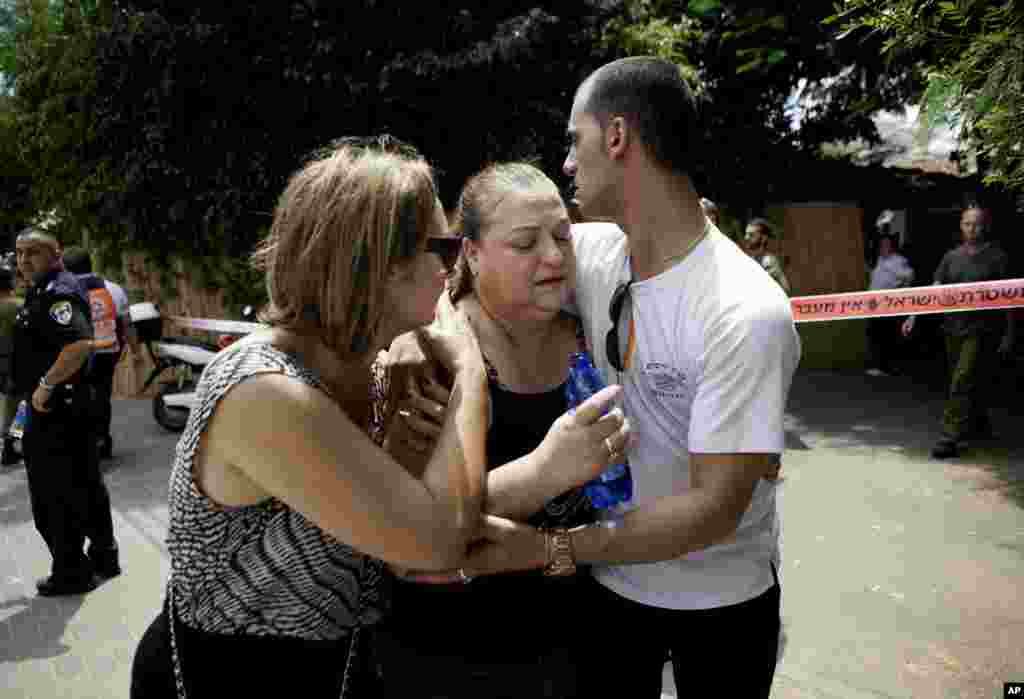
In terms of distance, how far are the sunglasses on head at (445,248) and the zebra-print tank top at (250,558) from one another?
326 millimetres

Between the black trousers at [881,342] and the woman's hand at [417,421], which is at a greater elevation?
the woman's hand at [417,421]

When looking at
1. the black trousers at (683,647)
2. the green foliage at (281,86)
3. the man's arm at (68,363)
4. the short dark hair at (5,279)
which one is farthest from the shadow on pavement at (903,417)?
the short dark hair at (5,279)

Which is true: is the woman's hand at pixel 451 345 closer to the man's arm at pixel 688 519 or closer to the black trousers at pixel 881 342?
the man's arm at pixel 688 519

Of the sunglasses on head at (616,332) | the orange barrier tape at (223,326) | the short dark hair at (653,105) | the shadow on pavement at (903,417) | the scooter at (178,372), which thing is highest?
the short dark hair at (653,105)

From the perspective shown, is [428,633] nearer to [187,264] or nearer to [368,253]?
[368,253]

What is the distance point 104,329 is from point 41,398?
83.9 inches

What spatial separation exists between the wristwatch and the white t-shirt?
0.26m

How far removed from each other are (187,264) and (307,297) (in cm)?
1102

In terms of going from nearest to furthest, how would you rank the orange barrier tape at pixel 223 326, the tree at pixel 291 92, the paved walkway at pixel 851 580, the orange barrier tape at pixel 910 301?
1. the paved walkway at pixel 851 580
2. the orange barrier tape at pixel 910 301
3. the orange barrier tape at pixel 223 326
4. the tree at pixel 291 92

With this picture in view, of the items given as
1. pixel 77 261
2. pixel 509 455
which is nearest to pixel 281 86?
pixel 77 261

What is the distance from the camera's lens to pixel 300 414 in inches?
56.4

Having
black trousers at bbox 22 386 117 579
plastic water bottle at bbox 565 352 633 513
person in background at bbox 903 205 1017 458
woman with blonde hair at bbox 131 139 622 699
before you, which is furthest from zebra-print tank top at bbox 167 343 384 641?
person in background at bbox 903 205 1017 458

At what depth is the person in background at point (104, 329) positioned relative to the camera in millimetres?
6906

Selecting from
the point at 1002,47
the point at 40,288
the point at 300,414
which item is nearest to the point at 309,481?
the point at 300,414
